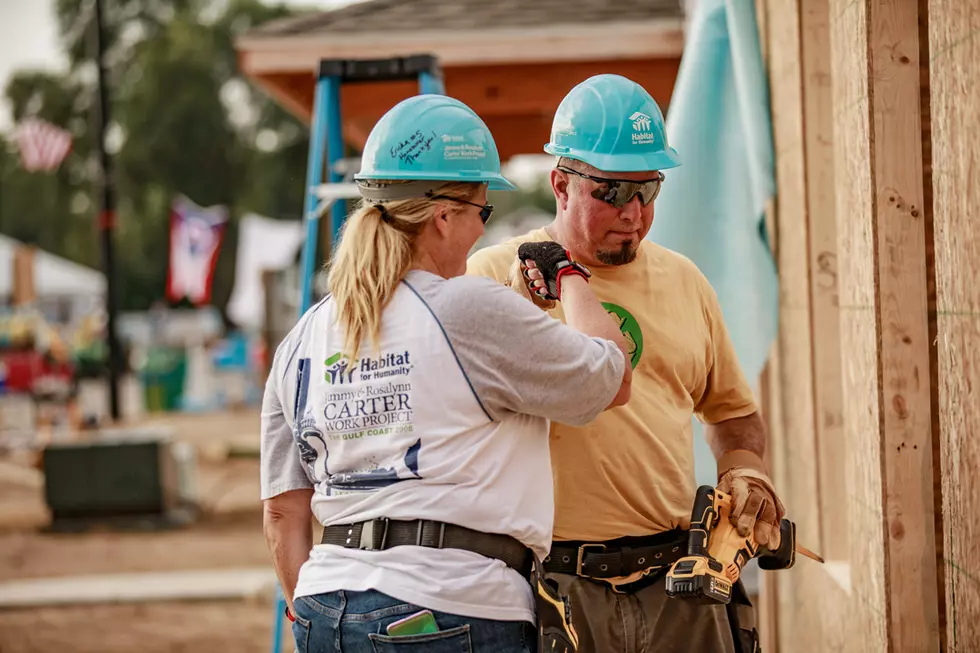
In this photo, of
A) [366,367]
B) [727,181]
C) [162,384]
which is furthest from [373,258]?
[162,384]

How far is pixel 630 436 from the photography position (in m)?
3.04

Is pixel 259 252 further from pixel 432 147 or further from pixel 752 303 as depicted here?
pixel 432 147

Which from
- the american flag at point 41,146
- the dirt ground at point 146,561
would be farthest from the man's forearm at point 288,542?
the american flag at point 41,146

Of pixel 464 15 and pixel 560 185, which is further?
pixel 464 15

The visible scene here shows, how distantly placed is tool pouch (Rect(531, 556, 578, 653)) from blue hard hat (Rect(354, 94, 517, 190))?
85 centimetres

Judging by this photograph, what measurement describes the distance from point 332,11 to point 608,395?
6607 mm

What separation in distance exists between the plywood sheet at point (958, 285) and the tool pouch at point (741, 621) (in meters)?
0.50

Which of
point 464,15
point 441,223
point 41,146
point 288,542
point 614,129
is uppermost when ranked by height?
point 41,146

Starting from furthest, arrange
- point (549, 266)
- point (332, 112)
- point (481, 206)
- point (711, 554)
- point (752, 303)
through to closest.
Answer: point (332, 112) → point (752, 303) → point (711, 554) → point (549, 266) → point (481, 206)

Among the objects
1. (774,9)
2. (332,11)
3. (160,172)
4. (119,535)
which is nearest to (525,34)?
(332,11)

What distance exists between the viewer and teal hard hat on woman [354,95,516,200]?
2.50 meters

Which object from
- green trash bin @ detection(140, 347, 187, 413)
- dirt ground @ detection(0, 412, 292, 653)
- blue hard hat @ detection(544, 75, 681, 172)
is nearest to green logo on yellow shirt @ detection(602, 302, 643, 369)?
blue hard hat @ detection(544, 75, 681, 172)

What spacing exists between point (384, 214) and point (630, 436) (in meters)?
0.95

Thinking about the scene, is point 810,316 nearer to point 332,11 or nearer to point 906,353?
point 906,353
